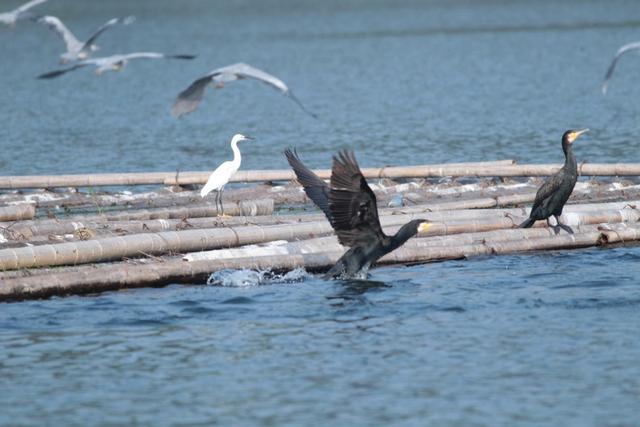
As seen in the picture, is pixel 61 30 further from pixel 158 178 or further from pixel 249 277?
pixel 249 277

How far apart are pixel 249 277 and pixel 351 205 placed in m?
1.20

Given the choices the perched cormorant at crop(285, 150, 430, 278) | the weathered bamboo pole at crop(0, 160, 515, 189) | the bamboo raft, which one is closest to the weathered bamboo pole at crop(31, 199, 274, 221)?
the bamboo raft

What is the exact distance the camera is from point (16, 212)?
1500 centimetres

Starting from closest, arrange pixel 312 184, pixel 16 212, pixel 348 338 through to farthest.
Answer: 1. pixel 348 338
2. pixel 312 184
3. pixel 16 212

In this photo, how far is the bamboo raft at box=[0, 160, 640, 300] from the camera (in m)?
12.5

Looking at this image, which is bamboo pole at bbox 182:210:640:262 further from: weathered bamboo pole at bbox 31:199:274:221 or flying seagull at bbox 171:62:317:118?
flying seagull at bbox 171:62:317:118

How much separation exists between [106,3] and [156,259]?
3452 inches

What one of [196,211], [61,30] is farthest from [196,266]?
[61,30]

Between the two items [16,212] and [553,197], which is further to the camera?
[16,212]

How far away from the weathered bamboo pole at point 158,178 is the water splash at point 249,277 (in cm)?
490

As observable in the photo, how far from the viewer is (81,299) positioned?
12.0 metres

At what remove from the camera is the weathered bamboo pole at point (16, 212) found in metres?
15.0

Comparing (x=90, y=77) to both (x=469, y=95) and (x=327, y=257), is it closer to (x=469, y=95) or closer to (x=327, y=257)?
(x=469, y=95)

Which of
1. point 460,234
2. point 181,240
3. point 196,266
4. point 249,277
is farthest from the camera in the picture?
point 460,234
